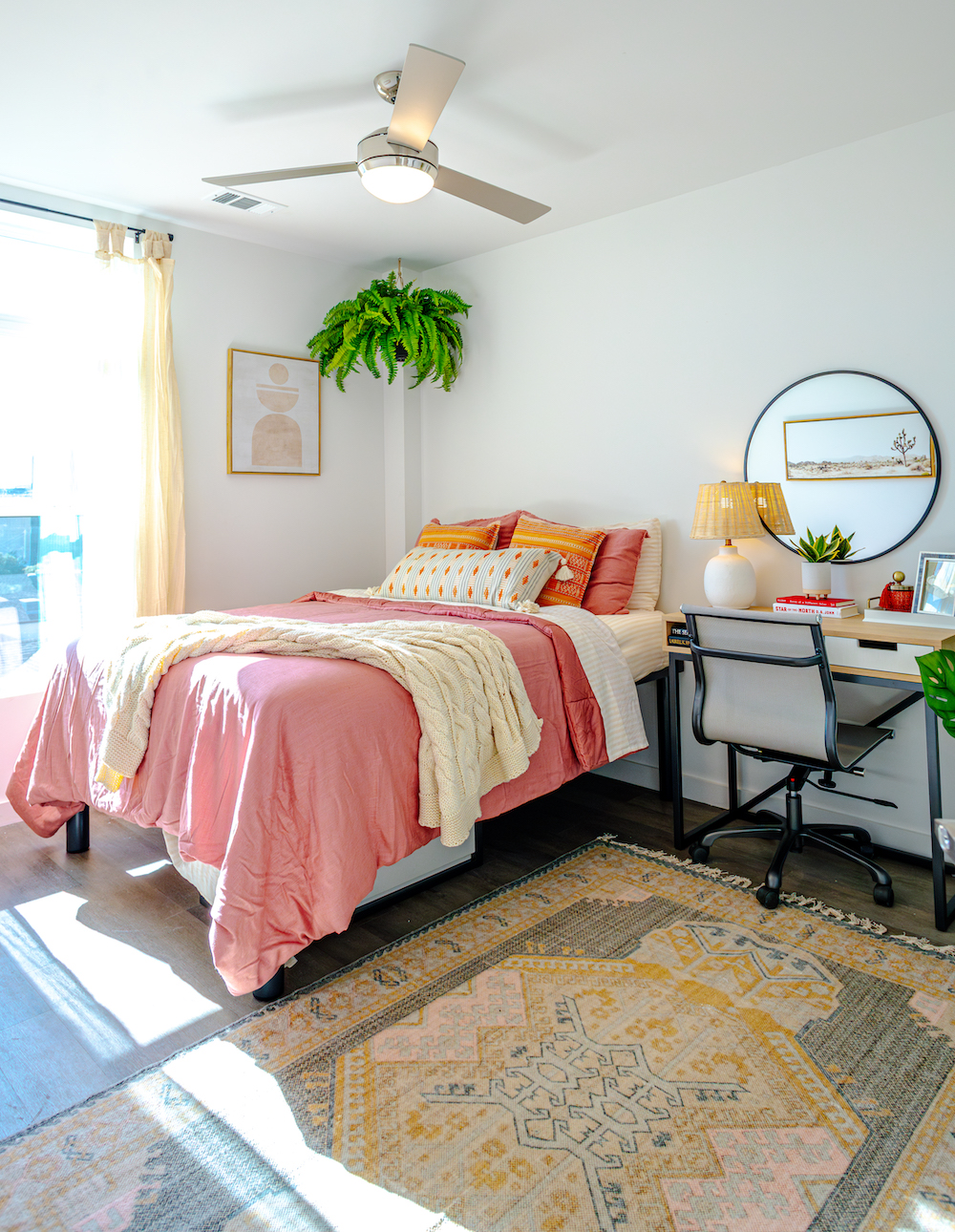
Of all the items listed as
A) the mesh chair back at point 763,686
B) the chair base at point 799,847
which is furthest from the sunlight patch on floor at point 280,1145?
the mesh chair back at point 763,686

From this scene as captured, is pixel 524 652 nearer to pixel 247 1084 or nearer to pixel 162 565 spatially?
pixel 247 1084

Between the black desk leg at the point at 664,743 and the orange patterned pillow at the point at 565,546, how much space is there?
54cm

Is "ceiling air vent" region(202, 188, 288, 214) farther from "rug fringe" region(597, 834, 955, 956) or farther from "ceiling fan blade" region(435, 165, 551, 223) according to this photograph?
"rug fringe" region(597, 834, 955, 956)

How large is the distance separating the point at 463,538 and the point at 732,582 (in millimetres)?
1351

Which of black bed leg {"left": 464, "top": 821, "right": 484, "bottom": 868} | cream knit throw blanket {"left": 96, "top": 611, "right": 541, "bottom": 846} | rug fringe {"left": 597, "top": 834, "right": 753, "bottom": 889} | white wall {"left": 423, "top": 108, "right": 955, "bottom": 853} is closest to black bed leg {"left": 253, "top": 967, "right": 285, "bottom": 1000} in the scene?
cream knit throw blanket {"left": 96, "top": 611, "right": 541, "bottom": 846}

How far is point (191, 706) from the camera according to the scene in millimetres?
2217

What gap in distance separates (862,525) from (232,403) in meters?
2.96

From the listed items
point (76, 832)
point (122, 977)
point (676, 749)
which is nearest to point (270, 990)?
point (122, 977)

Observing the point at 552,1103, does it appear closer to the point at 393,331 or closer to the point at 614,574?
the point at 614,574

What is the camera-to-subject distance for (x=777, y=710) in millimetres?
2521

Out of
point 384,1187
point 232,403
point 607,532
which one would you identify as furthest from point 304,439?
point 384,1187

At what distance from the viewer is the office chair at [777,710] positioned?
240 centimetres

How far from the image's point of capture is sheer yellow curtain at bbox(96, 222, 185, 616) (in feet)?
11.8

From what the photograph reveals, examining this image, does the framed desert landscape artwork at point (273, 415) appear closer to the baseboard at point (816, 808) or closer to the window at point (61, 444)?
the window at point (61, 444)
